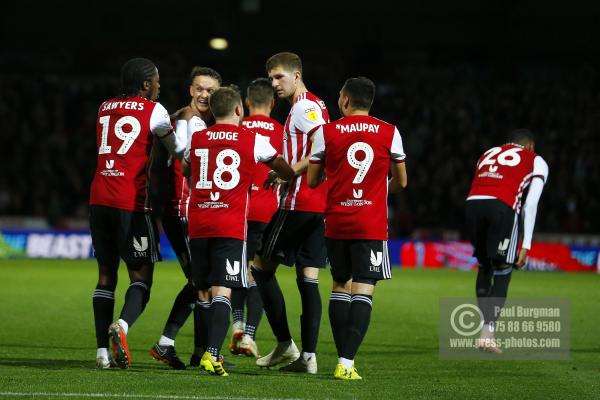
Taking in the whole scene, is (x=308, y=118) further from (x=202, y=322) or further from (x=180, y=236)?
(x=202, y=322)

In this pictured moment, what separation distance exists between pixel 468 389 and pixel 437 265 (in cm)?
1686

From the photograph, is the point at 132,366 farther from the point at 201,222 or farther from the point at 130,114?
the point at 130,114

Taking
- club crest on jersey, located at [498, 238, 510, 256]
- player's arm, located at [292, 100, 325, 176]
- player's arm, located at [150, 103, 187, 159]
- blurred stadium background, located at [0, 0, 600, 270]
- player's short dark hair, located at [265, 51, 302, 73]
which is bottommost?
club crest on jersey, located at [498, 238, 510, 256]

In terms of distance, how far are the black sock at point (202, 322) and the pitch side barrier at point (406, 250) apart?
1556 cm

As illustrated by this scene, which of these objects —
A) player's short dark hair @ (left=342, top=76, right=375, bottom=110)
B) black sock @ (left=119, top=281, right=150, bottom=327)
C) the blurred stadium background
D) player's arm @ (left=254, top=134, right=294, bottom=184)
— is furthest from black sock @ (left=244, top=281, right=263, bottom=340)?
the blurred stadium background

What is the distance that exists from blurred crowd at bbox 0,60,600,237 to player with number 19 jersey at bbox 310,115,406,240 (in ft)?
55.1

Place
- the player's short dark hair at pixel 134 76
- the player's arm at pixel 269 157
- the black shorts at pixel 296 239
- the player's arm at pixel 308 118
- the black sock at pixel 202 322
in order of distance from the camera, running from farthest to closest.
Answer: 1. the black shorts at pixel 296 239
2. the player's arm at pixel 308 118
3. the player's short dark hair at pixel 134 76
4. the black sock at pixel 202 322
5. the player's arm at pixel 269 157

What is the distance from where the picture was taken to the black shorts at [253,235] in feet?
30.9

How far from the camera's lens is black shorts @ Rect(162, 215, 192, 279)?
28.3 ft

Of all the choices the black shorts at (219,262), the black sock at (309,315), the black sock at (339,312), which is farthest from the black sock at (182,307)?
the black sock at (339,312)

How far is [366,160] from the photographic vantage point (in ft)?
25.7

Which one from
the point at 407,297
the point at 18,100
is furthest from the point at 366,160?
the point at 18,100

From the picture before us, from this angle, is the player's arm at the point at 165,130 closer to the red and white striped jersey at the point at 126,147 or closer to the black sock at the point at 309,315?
the red and white striped jersey at the point at 126,147

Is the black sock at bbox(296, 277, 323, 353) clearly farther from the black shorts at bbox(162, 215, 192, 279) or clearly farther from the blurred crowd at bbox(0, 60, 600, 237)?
the blurred crowd at bbox(0, 60, 600, 237)
